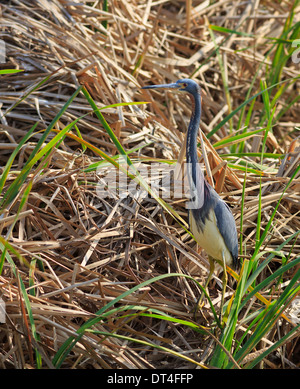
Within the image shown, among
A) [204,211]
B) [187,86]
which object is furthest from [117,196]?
[187,86]

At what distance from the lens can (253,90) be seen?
335 centimetres

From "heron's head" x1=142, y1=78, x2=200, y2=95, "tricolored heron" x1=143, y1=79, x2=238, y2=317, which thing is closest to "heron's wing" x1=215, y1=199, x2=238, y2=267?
"tricolored heron" x1=143, y1=79, x2=238, y2=317

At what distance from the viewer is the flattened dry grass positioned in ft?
5.69

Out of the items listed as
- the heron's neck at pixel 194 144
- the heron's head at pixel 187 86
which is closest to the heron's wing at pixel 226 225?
the heron's neck at pixel 194 144

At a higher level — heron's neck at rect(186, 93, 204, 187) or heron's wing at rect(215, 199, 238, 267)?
heron's neck at rect(186, 93, 204, 187)

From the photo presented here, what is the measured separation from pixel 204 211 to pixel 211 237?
4.0 inches

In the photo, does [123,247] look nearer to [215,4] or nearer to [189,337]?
[189,337]

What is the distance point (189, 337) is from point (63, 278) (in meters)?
0.51

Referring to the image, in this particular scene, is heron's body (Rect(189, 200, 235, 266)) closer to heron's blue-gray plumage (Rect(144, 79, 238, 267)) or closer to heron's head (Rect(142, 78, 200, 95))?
heron's blue-gray plumage (Rect(144, 79, 238, 267))

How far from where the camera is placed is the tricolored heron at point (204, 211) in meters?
1.89

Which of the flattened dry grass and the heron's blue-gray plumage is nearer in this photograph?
the flattened dry grass

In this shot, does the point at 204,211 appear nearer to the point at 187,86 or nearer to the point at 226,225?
the point at 226,225

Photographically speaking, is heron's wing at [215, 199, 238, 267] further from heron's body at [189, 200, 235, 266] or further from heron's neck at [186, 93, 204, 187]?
heron's neck at [186, 93, 204, 187]

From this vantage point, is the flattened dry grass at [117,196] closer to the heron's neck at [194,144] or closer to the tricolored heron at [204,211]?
the tricolored heron at [204,211]
